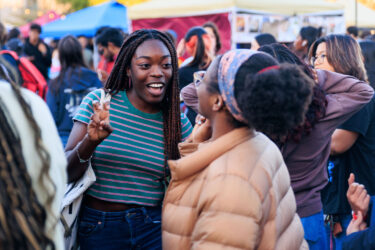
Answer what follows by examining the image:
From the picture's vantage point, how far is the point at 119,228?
2.84m

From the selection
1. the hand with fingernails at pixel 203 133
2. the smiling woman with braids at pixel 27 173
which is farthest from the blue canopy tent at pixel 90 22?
the smiling woman with braids at pixel 27 173

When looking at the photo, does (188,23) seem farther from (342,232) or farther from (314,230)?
(314,230)

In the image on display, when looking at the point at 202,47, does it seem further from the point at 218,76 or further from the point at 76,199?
the point at 218,76

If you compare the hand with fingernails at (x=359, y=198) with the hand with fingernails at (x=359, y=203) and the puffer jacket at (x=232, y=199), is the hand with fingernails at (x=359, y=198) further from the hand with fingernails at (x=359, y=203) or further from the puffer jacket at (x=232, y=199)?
the puffer jacket at (x=232, y=199)

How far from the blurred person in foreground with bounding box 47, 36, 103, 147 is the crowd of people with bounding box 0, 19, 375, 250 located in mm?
2669

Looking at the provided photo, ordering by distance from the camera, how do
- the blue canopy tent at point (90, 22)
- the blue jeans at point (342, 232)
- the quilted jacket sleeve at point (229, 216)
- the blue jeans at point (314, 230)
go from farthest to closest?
the blue canopy tent at point (90, 22) → the blue jeans at point (342, 232) → the blue jeans at point (314, 230) → the quilted jacket sleeve at point (229, 216)

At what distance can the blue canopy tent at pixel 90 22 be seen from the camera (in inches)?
631

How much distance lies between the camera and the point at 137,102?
301 cm

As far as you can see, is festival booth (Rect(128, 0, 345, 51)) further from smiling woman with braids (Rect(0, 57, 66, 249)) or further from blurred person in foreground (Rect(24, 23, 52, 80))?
smiling woman with braids (Rect(0, 57, 66, 249))

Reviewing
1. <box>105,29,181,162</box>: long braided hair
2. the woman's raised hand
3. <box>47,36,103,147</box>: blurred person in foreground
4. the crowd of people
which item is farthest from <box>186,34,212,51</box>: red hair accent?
the woman's raised hand

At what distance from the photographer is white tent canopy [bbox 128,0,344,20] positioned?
32.2ft

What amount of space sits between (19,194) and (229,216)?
2.59 feet

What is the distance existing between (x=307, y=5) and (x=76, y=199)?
939 centimetres

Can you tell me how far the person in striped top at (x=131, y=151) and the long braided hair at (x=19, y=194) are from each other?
Result: 1.04m
